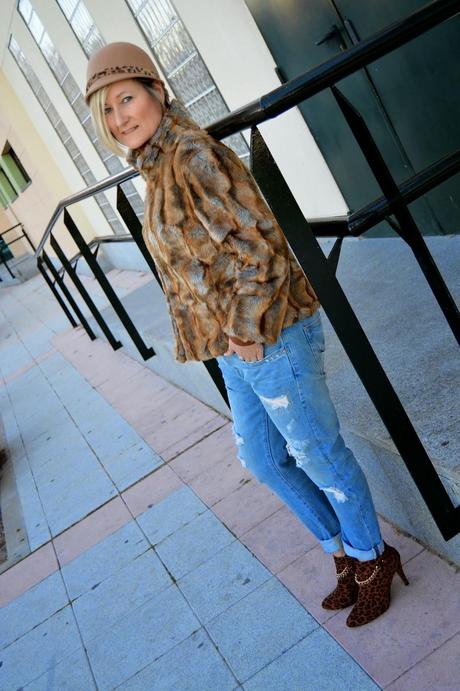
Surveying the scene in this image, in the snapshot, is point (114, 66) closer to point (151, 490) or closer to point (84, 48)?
point (151, 490)

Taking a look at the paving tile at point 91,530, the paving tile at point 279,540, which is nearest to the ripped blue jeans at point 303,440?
the paving tile at point 279,540

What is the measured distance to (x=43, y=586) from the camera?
350 centimetres

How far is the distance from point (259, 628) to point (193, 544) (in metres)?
0.78

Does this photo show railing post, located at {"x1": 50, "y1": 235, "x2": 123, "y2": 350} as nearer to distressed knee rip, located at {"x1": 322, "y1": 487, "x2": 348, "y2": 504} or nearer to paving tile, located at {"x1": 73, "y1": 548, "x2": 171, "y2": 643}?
paving tile, located at {"x1": 73, "y1": 548, "x2": 171, "y2": 643}

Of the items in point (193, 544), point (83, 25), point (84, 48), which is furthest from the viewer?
point (84, 48)

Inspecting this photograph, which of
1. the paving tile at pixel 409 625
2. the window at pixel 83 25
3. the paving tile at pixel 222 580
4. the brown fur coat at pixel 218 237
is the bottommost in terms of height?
the paving tile at pixel 409 625

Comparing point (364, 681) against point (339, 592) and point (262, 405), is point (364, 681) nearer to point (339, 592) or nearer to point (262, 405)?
point (339, 592)

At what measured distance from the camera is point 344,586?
7.55 ft

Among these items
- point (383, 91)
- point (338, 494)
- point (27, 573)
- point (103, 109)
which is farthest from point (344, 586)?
point (383, 91)

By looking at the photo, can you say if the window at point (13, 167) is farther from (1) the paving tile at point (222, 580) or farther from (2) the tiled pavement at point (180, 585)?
(1) the paving tile at point (222, 580)

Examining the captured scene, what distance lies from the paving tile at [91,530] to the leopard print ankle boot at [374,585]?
177 cm

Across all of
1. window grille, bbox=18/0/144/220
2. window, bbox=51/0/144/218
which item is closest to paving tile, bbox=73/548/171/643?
window, bbox=51/0/144/218

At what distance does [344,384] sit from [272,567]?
0.77 metres

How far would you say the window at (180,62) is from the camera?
6203 mm
